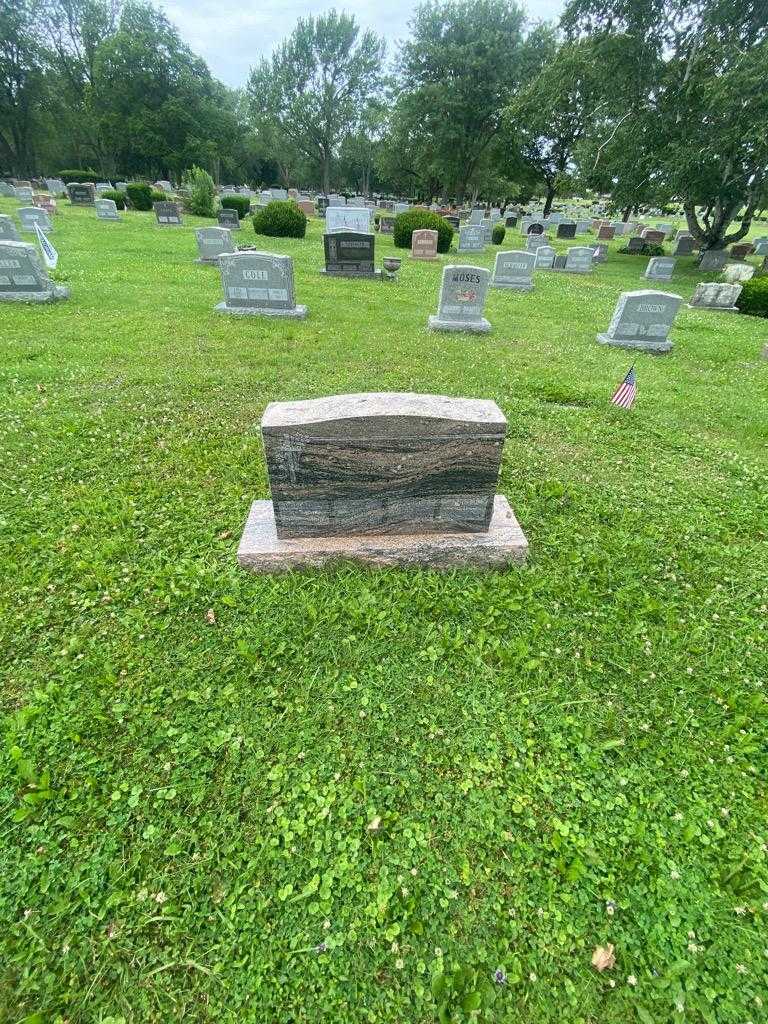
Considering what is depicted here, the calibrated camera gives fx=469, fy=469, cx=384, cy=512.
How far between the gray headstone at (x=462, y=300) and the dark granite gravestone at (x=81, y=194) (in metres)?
31.6

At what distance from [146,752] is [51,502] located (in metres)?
2.96

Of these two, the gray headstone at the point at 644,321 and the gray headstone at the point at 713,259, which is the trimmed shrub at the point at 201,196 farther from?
the gray headstone at the point at 713,259

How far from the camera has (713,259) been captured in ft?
72.8

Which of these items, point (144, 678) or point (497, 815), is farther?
point (144, 678)

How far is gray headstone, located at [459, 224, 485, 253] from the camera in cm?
2223

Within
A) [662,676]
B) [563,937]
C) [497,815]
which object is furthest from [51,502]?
[662,676]

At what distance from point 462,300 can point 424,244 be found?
449 inches

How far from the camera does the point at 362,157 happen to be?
2256 inches

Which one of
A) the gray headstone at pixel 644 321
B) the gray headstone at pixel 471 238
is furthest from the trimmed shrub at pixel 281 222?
the gray headstone at pixel 644 321

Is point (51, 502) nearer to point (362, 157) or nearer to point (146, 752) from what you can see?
point (146, 752)

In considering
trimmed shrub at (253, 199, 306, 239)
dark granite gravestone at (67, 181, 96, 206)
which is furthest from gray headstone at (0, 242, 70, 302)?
dark granite gravestone at (67, 181, 96, 206)

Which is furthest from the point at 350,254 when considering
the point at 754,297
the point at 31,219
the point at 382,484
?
the point at 382,484

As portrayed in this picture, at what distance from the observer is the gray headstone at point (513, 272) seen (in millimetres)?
14977

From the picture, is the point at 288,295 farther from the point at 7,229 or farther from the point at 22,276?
the point at 7,229
